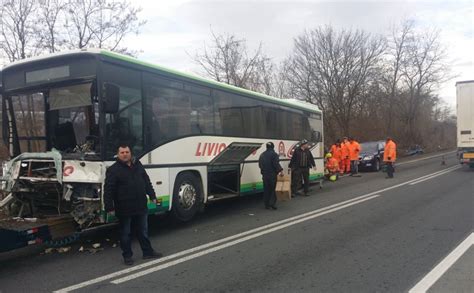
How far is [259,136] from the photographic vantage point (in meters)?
11.6

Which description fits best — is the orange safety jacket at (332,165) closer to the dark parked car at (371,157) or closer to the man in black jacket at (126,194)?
the dark parked car at (371,157)

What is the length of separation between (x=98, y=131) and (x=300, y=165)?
7.69 m

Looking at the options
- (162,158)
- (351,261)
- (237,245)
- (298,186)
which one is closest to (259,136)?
(298,186)

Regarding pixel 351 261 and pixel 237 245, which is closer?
pixel 351 261

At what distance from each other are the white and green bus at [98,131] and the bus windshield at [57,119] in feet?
0.06

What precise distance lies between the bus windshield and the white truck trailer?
1785 centimetres

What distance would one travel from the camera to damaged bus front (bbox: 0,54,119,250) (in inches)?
257

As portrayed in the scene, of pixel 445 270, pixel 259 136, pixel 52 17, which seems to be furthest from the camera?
pixel 52 17

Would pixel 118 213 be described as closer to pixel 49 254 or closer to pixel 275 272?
pixel 49 254

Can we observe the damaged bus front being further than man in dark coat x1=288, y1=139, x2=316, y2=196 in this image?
No

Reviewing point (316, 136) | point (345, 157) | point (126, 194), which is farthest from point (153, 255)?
point (345, 157)

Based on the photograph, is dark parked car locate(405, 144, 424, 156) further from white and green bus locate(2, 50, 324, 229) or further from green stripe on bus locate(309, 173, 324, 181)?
white and green bus locate(2, 50, 324, 229)

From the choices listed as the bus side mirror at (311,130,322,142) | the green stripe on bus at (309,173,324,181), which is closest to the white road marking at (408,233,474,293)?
the green stripe on bus at (309,173,324,181)

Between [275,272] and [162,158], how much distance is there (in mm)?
3392
